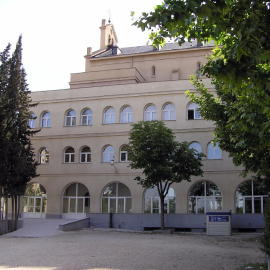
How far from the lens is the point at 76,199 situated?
108 feet

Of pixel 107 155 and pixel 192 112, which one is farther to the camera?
pixel 107 155

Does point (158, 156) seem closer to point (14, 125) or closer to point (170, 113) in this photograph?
point (170, 113)

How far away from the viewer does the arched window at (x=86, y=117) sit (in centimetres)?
3409

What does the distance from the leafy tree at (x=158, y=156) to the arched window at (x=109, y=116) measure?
7.95 metres

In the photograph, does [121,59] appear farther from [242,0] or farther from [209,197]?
[242,0]

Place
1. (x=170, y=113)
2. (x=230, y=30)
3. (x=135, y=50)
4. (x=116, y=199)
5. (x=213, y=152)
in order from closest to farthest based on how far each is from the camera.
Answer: (x=230, y=30)
(x=213, y=152)
(x=116, y=199)
(x=170, y=113)
(x=135, y=50)

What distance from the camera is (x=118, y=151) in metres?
32.4

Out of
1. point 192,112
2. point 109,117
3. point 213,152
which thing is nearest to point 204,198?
point 213,152

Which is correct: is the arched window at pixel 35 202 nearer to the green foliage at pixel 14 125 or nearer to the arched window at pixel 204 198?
the green foliage at pixel 14 125

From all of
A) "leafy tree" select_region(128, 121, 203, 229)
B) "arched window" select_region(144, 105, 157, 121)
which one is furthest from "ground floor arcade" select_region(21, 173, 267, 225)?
"arched window" select_region(144, 105, 157, 121)

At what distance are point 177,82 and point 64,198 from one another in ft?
45.1

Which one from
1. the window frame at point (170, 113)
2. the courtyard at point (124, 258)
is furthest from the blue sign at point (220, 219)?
the window frame at point (170, 113)

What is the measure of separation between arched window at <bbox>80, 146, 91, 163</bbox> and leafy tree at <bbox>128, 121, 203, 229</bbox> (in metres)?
8.55

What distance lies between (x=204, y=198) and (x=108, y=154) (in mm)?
8840
